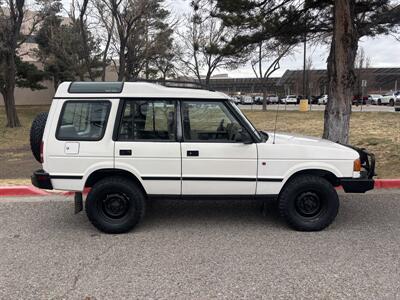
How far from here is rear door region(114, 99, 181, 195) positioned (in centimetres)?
484

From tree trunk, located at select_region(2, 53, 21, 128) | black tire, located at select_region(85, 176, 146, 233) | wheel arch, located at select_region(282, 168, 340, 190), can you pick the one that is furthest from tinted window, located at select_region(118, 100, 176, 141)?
tree trunk, located at select_region(2, 53, 21, 128)

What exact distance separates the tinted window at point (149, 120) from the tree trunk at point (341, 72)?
4.27 meters

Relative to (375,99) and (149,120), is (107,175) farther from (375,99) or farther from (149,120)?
(375,99)

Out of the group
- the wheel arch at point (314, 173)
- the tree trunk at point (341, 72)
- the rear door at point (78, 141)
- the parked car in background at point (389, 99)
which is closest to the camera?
the rear door at point (78, 141)

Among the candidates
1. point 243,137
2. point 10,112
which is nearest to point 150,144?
point 243,137

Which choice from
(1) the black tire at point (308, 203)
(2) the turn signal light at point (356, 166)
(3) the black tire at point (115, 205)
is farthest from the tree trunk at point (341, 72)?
(3) the black tire at point (115, 205)

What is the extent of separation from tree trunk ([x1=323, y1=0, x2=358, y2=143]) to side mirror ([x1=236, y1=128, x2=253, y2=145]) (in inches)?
152

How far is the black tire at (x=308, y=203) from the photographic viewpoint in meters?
4.91

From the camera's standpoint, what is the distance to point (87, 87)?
4.97 meters

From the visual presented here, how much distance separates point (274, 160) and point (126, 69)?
19088 millimetres

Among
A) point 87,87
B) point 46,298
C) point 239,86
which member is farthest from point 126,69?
point 239,86

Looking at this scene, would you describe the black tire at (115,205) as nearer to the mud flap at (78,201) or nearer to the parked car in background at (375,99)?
the mud flap at (78,201)

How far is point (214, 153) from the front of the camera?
4.84 metres

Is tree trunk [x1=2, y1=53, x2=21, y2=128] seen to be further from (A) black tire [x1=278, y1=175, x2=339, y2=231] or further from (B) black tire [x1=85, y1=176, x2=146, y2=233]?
(A) black tire [x1=278, y1=175, x2=339, y2=231]
